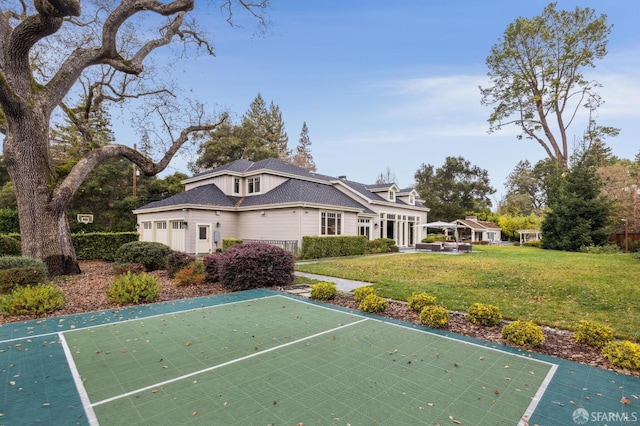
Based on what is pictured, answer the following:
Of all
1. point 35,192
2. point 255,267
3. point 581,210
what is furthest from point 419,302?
point 581,210

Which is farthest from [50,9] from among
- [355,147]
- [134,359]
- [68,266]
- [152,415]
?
[355,147]

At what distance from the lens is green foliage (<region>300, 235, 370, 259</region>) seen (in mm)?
17281

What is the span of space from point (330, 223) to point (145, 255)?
1085 cm

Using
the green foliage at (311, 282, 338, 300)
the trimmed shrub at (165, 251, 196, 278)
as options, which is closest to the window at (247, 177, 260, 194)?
the trimmed shrub at (165, 251, 196, 278)

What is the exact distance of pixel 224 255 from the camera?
30.6ft

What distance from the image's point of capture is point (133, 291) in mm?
7391

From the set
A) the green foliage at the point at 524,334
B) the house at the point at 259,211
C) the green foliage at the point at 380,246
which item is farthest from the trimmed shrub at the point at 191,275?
the green foliage at the point at 380,246

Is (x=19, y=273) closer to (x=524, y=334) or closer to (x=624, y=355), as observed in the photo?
(x=524, y=334)

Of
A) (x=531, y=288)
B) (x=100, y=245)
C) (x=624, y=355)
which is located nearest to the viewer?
(x=624, y=355)

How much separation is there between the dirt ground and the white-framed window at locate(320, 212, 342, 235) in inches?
386

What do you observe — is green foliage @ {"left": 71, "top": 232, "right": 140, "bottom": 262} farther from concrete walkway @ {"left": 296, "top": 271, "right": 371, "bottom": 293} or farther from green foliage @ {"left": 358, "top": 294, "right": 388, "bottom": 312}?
green foliage @ {"left": 358, "top": 294, "right": 388, "bottom": 312}

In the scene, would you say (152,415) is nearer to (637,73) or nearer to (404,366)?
(404,366)

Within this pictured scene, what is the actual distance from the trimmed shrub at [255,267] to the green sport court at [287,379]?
3.43 meters

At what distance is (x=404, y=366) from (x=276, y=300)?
14.3ft
